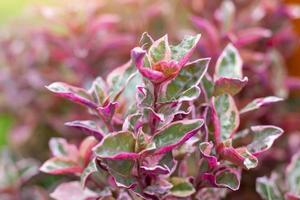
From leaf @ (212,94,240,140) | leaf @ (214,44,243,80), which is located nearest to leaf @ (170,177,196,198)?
leaf @ (212,94,240,140)

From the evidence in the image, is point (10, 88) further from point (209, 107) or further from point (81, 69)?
point (209, 107)

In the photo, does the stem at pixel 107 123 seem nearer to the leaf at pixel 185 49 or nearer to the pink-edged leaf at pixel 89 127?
the pink-edged leaf at pixel 89 127

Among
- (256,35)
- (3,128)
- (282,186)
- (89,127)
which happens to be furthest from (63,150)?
(3,128)

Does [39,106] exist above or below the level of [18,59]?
below

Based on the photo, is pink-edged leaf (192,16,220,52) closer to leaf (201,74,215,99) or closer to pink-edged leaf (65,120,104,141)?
leaf (201,74,215,99)

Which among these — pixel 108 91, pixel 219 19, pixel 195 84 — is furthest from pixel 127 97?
pixel 219 19

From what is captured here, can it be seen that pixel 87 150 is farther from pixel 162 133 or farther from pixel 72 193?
Answer: pixel 162 133

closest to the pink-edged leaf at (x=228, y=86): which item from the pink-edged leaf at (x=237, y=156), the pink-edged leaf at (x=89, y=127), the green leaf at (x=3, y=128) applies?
the pink-edged leaf at (x=237, y=156)
